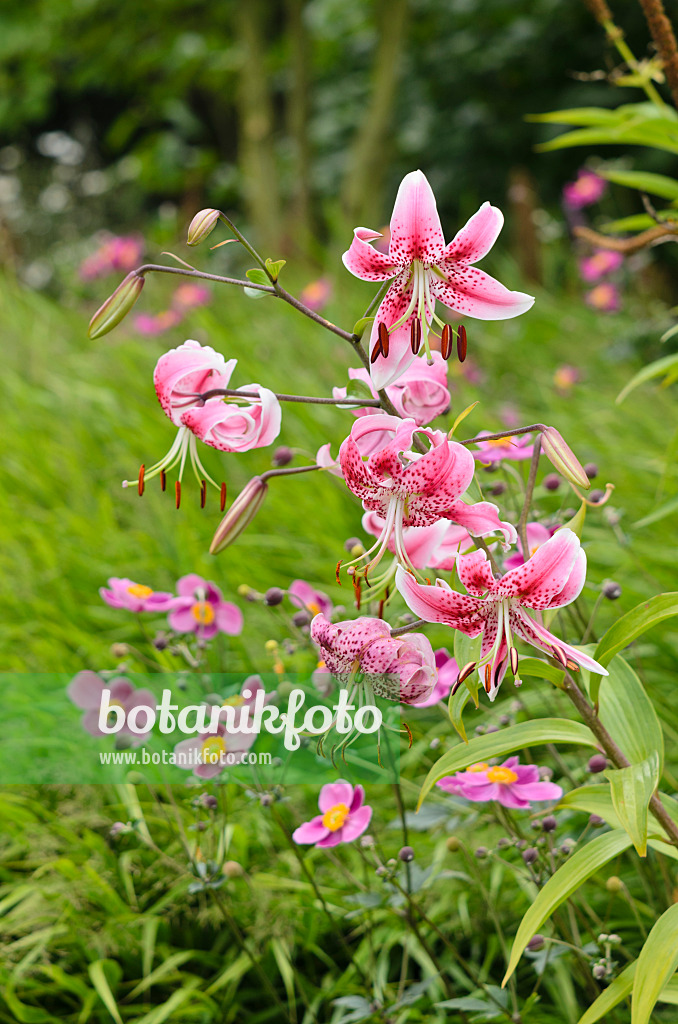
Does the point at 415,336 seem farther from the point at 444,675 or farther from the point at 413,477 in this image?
the point at 444,675

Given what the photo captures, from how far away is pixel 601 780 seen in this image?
1090 millimetres

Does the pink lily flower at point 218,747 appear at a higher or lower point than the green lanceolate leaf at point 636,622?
lower

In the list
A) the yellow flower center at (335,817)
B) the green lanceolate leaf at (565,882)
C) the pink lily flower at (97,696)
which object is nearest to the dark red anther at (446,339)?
the green lanceolate leaf at (565,882)

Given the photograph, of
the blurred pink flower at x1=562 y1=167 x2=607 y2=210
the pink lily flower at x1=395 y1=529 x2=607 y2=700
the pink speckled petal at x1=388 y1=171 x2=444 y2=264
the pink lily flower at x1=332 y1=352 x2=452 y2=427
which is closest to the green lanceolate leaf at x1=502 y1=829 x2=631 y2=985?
the pink lily flower at x1=395 y1=529 x2=607 y2=700

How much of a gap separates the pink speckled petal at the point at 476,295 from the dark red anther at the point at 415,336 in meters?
0.04

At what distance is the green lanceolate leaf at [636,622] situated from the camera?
0.69 meters

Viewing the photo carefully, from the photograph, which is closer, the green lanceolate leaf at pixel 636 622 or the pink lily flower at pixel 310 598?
the green lanceolate leaf at pixel 636 622

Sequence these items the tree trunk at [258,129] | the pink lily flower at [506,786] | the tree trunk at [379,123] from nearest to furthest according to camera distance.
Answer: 1. the pink lily flower at [506,786]
2. the tree trunk at [379,123]
3. the tree trunk at [258,129]

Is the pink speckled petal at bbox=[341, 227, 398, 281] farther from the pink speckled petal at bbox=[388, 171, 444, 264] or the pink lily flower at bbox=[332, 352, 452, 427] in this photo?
the pink lily flower at bbox=[332, 352, 452, 427]

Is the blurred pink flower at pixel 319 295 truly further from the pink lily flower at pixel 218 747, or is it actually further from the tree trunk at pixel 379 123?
the pink lily flower at pixel 218 747

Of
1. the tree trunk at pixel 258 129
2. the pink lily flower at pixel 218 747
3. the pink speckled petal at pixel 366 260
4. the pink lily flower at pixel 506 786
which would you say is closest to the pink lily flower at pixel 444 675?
the pink lily flower at pixel 506 786

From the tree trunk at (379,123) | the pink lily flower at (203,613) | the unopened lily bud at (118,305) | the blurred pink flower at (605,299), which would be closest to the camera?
the unopened lily bud at (118,305)

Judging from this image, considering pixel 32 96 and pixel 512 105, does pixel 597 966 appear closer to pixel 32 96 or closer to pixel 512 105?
pixel 512 105

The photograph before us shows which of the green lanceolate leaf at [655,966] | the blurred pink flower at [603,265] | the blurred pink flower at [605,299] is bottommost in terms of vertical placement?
the green lanceolate leaf at [655,966]
